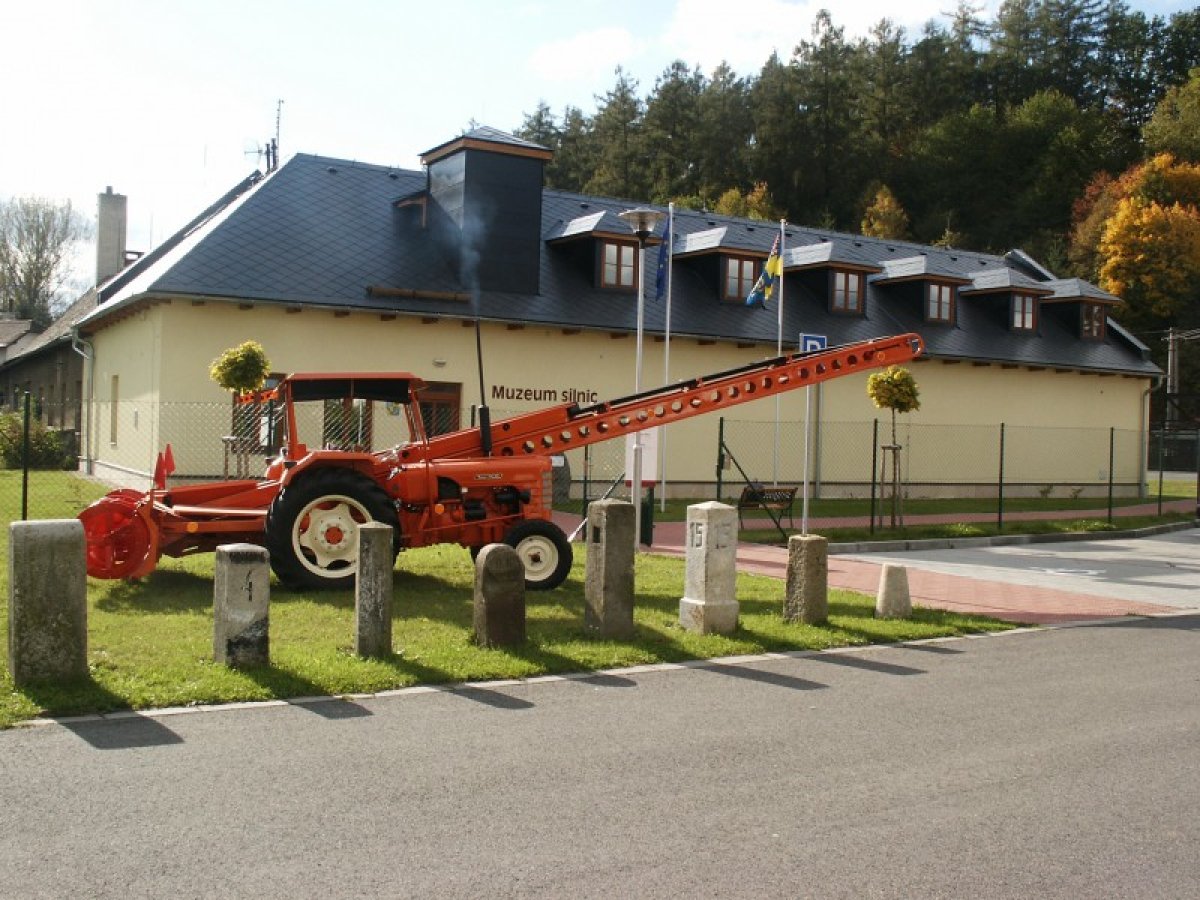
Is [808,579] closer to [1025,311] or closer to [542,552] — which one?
[542,552]

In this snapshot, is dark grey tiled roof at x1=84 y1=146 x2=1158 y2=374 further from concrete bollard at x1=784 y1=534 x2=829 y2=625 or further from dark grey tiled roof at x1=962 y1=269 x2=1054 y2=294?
concrete bollard at x1=784 y1=534 x2=829 y2=625

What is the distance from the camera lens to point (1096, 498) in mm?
34500

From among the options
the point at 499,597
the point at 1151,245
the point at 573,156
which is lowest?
the point at 499,597

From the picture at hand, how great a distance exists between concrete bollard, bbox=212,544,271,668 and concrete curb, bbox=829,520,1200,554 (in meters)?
12.1

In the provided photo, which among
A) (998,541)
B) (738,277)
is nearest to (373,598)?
(998,541)

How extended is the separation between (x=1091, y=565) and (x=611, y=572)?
426 inches

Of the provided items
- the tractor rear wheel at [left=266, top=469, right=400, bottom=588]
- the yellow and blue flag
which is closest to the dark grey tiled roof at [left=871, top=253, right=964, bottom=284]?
the yellow and blue flag

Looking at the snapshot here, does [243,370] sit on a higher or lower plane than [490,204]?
lower

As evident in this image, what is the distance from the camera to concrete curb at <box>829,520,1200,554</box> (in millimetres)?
19188

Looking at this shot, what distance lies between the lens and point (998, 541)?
2123 cm

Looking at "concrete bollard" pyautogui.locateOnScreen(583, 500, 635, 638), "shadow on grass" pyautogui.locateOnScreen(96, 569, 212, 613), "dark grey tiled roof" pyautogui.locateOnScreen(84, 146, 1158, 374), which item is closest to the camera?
"concrete bollard" pyautogui.locateOnScreen(583, 500, 635, 638)

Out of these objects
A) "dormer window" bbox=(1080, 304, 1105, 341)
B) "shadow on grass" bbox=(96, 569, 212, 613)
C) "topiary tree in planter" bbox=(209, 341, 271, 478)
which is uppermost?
"dormer window" bbox=(1080, 304, 1105, 341)

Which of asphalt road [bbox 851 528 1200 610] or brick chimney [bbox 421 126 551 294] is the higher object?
brick chimney [bbox 421 126 551 294]

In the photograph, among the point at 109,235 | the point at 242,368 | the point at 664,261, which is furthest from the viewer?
the point at 109,235
